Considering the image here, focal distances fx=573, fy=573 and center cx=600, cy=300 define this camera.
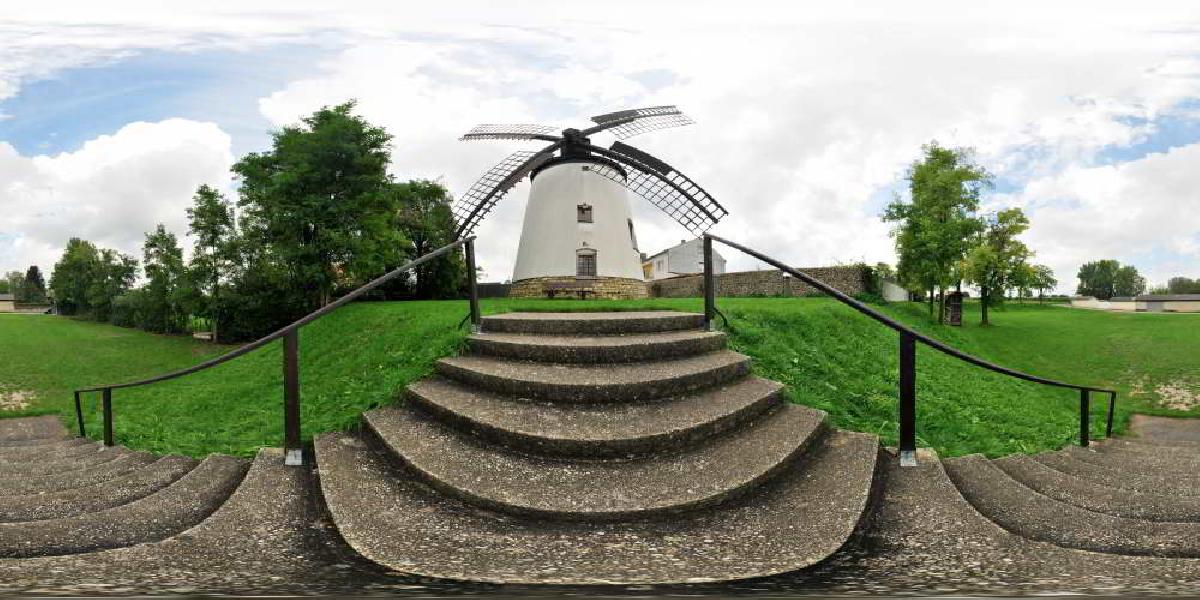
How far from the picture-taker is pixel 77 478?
513 centimetres

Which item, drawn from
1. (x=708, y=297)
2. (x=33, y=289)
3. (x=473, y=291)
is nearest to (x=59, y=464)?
(x=473, y=291)

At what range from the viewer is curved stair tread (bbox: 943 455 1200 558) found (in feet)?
11.2

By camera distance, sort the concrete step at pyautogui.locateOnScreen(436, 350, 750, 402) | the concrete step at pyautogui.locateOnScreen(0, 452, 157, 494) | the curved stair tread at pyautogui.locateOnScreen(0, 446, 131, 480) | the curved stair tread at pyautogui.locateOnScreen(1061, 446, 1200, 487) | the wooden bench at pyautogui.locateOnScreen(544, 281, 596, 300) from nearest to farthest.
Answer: the concrete step at pyautogui.locateOnScreen(0, 452, 157, 494), the concrete step at pyautogui.locateOnScreen(436, 350, 750, 402), the curved stair tread at pyautogui.locateOnScreen(1061, 446, 1200, 487), the curved stair tread at pyautogui.locateOnScreen(0, 446, 131, 480), the wooden bench at pyautogui.locateOnScreen(544, 281, 596, 300)

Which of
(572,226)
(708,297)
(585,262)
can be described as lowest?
(708,297)

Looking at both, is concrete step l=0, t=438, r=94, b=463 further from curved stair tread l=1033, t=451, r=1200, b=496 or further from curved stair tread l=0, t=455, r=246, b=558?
curved stair tread l=1033, t=451, r=1200, b=496

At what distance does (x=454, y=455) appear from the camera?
439 cm

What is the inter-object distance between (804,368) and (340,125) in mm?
18248

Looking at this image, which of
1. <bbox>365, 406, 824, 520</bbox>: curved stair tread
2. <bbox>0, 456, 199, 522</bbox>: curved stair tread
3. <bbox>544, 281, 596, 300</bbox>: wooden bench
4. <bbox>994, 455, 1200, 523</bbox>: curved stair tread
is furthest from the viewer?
<bbox>544, 281, 596, 300</bbox>: wooden bench

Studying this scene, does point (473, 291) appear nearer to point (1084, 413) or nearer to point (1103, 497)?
point (1103, 497)

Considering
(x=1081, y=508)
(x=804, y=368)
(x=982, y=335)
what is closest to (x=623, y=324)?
(x=804, y=368)

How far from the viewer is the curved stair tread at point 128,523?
3.47 m

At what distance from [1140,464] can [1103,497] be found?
262 cm

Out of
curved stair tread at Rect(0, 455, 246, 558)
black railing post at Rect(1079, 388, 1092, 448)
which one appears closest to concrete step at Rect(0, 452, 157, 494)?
curved stair tread at Rect(0, 455, 246, 558)

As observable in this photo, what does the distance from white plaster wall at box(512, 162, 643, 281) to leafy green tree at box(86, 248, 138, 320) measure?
99.0 ft
